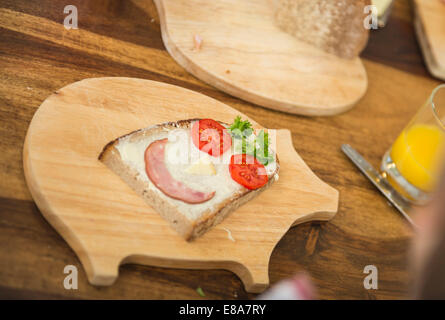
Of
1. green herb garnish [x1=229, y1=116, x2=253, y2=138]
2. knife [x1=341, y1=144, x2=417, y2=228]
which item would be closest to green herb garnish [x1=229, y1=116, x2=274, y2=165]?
green herb garnish [x1=229, y1=116, x2=253, y2=138]

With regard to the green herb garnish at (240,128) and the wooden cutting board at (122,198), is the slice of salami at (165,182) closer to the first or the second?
the wooden cutting board at (122,198)

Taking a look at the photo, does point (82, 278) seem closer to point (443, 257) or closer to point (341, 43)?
point (443, 257)

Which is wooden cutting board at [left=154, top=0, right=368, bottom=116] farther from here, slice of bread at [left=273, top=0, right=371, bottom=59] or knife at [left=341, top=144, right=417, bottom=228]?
knife at [left=341, top=144, right=417, bottom=228]

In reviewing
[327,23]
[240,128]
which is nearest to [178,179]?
[240,128]

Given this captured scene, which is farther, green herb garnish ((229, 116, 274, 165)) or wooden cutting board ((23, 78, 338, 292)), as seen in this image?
green herb garnish ((229, 116, 274, 165))
